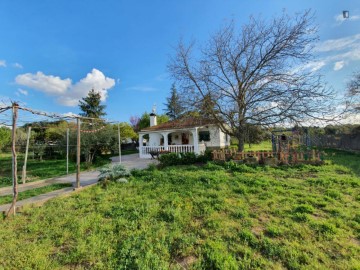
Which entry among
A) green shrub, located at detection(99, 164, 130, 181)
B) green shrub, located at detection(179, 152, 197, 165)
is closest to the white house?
green shrub, located at detection(179, 152, 197, 165)

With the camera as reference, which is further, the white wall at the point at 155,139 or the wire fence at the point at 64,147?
the white wall at the point at 155,139

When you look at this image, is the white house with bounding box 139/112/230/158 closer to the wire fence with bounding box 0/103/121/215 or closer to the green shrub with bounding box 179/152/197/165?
the wire fence with bounding box 0/103/121/215

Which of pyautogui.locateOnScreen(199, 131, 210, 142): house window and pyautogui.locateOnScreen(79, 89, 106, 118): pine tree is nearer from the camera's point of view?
pyautogui.locateOnScreen(199, 131, 210, 142): house window

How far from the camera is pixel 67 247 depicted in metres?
2.93

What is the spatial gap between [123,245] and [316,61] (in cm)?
1114

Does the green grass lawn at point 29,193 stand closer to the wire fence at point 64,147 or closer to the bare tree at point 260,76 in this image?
the wire fence at point 64,147

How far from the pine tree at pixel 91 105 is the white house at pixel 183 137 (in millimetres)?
15804

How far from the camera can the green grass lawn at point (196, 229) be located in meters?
2.56

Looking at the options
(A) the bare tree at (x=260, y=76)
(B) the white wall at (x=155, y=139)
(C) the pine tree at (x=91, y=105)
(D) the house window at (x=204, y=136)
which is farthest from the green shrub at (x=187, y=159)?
(C) the pine tree at (x=91, y=105)

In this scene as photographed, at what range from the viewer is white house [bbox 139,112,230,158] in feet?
45.0

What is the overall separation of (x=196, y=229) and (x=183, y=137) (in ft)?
54.9

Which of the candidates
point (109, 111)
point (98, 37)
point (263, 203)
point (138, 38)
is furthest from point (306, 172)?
point (109, 111)

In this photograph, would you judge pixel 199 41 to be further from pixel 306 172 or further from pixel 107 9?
pixel 306 172

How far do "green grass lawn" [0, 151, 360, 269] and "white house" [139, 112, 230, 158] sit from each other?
776 centimetres
